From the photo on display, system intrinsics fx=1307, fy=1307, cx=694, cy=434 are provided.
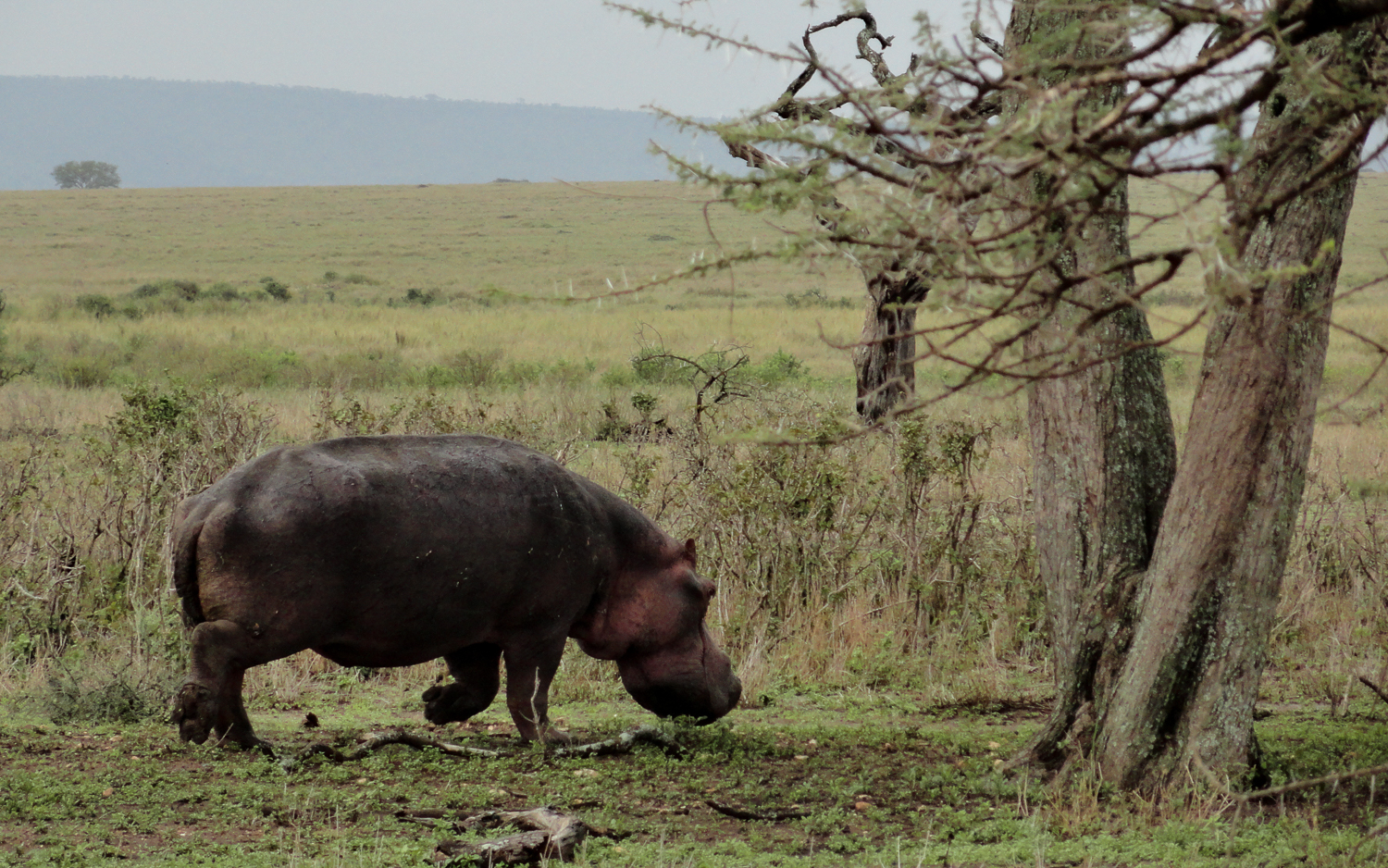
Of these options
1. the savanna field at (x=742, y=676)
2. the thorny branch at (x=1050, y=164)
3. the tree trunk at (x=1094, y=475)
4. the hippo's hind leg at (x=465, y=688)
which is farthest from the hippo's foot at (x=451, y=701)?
the thorny branch at (x=1050, y=164)

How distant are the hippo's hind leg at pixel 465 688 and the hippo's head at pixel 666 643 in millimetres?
523

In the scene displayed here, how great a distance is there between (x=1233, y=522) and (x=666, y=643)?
9.67ft

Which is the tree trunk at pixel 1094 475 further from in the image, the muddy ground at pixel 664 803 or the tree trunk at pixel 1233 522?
the muddy ground at pixel 664 803

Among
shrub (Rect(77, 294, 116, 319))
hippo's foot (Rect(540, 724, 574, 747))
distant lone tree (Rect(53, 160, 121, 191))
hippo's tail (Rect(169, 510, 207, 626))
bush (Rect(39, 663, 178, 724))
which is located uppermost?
distant lone tree (Rect(53, 160, 121, 191))

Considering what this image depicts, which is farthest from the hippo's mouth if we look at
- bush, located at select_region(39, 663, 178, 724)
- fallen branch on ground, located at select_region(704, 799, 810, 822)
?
bush, located at select_region(39, 663, 178, 724)

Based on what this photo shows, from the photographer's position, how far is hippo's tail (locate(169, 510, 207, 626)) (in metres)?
5.79

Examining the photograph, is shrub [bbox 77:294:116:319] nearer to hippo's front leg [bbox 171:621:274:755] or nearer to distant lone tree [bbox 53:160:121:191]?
hippo's front leg [bbox 171:621:274:755]

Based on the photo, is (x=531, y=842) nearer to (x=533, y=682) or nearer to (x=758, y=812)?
(x=758, y=812)

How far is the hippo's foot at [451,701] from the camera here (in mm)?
7031

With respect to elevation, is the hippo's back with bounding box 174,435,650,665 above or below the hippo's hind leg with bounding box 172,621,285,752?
above

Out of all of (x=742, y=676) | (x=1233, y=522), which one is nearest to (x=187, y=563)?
(x=742, y=676)

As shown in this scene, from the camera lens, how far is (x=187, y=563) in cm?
582

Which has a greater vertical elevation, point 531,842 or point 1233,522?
point 1233,522

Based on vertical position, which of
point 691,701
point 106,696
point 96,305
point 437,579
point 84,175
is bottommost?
point 106,696
